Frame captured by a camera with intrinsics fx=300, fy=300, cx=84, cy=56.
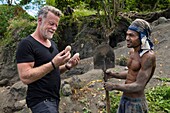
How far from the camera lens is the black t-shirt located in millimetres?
3086

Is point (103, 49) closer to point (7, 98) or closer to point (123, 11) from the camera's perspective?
point (7, 98)

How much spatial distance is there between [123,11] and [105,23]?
1.22 metres

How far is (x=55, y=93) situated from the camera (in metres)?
3.39

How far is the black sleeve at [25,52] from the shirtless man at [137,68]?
3.33ft

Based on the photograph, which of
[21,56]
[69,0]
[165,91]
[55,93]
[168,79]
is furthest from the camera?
[69,0]

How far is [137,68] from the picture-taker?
3.55m

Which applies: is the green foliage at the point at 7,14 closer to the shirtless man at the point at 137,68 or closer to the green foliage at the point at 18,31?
the green foliage at the point at 18,31

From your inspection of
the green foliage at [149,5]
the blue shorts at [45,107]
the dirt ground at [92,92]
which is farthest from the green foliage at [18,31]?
the blue shorts at [45,107]

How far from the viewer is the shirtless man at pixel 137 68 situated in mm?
3445

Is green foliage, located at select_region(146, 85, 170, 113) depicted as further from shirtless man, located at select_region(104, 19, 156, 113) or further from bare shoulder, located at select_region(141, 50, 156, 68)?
bare shoulder, located at select_region(141, 50, 156, 68)

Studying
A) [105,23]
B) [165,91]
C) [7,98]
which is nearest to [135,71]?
[165,91]

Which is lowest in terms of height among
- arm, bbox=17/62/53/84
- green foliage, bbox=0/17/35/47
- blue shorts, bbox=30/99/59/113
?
green foliage, bbox=0/17/35/47

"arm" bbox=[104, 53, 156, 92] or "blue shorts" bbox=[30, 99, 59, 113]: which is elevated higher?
"arm" bbox=[104, 53, 156, 92]

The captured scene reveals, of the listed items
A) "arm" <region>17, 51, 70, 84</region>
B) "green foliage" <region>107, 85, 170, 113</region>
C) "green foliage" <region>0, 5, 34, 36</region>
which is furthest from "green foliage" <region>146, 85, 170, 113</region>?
"green foliage" <region>0, 5, 34, 36</region>
